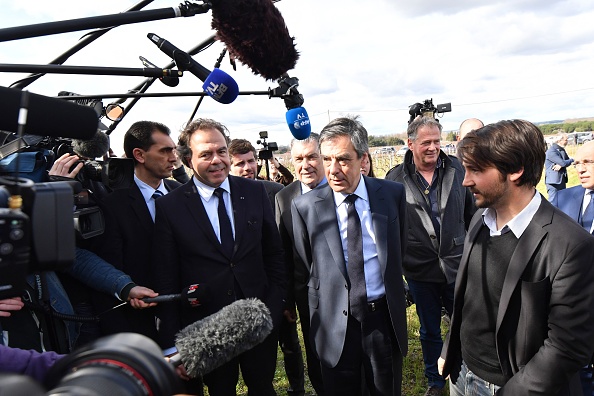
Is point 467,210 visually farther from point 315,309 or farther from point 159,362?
point 159,362

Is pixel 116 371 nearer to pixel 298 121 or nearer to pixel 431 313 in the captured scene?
pixel 298 121

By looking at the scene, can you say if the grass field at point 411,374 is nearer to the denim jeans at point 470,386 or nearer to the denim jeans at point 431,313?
the denim jeans at point 431,313

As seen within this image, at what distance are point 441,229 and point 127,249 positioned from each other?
7.90ft

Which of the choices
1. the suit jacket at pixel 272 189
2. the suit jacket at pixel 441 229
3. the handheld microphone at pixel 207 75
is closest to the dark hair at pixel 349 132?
the handheld microphone at pixel 207 75

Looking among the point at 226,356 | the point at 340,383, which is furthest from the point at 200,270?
the point at 226,356

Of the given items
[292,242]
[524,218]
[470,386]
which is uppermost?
[524,218]

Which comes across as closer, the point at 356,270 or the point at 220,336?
the point at 220,336

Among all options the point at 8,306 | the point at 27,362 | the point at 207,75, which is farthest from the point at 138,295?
the point at 207,75

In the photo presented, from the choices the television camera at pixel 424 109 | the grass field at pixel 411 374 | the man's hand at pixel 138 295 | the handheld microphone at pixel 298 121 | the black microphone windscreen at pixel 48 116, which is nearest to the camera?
the black microphone windscreen at pixel 48 116

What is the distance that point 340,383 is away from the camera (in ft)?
9.05

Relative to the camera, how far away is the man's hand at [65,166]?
2.48m

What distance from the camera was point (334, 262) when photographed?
2.74 m

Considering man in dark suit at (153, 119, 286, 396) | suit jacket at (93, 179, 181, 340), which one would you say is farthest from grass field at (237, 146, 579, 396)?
suit jacket at (93, 179, 181, 340)

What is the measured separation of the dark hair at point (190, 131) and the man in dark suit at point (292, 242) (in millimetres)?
792
